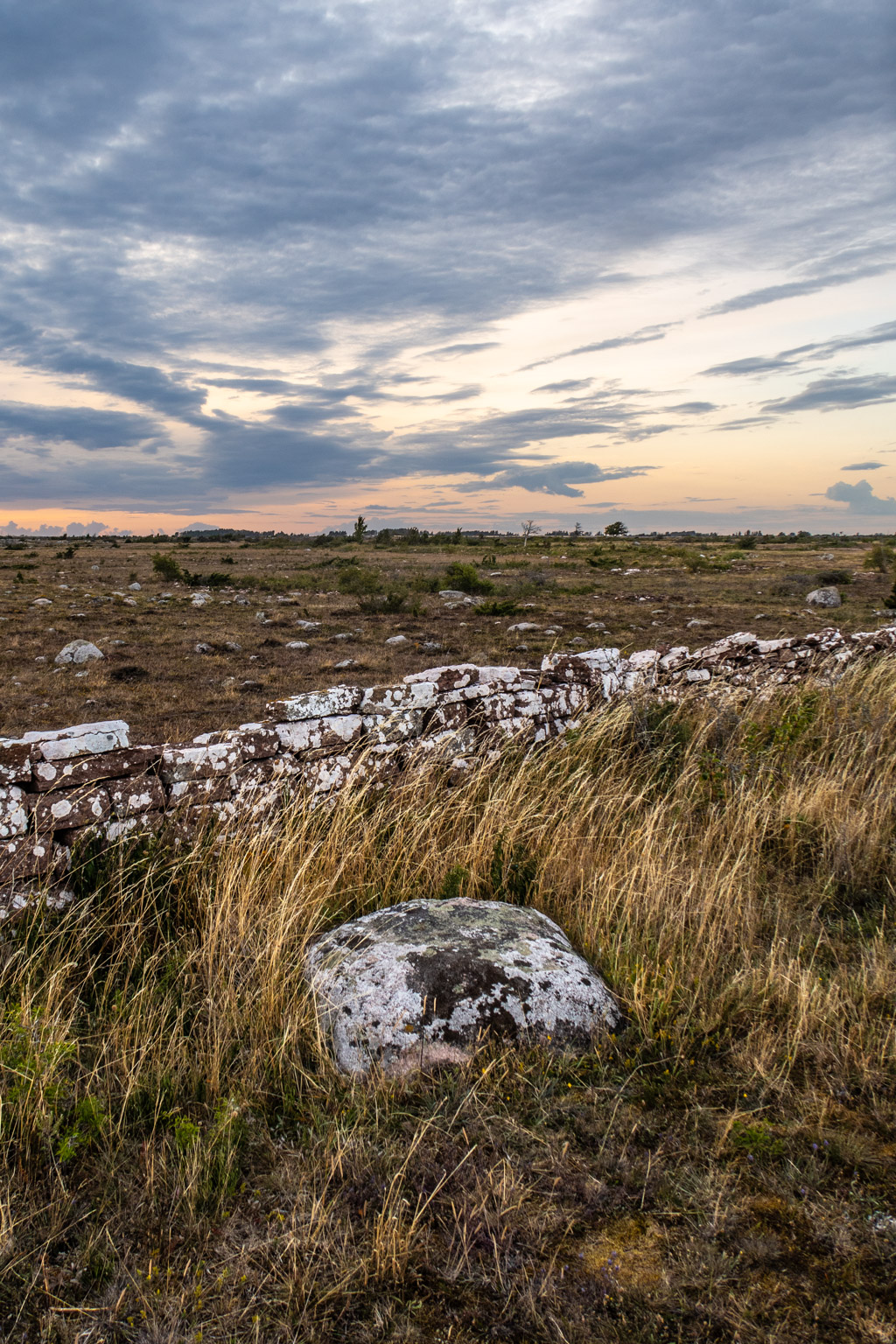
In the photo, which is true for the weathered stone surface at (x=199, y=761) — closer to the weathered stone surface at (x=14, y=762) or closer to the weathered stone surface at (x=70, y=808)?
the weathered stone surface at (x=70, y=808)

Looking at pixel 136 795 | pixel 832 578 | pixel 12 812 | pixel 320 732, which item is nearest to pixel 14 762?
pixel 12 812

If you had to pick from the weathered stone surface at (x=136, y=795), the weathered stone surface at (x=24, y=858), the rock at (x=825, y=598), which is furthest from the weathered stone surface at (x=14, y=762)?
the rock at (x=825, y=598)

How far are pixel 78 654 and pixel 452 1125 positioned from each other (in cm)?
1121

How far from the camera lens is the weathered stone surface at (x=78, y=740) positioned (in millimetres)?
3602

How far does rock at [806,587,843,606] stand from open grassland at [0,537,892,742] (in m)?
0.48

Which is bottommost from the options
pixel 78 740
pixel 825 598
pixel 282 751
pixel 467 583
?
pixel 282 751

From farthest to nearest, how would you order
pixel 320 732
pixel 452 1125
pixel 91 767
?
pixel 320 732
pixel 91 767
pixel 452 1125

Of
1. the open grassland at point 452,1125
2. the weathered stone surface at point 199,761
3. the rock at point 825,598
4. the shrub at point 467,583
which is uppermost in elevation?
the shrub at point 467,583

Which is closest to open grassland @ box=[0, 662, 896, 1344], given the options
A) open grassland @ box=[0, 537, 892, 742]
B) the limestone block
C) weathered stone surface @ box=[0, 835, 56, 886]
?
weathered stone surface @ box=[0, 835, 56, 886]

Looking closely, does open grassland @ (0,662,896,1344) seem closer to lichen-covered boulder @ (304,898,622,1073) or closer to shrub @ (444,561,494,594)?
lichen-covered boulder @ (304,898,622,1073)

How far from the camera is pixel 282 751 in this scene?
4496mm

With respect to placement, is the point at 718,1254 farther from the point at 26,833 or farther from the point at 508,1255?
the point at 26,833

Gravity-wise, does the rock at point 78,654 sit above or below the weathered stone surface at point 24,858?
above

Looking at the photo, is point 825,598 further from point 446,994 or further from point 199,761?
point 446,994
